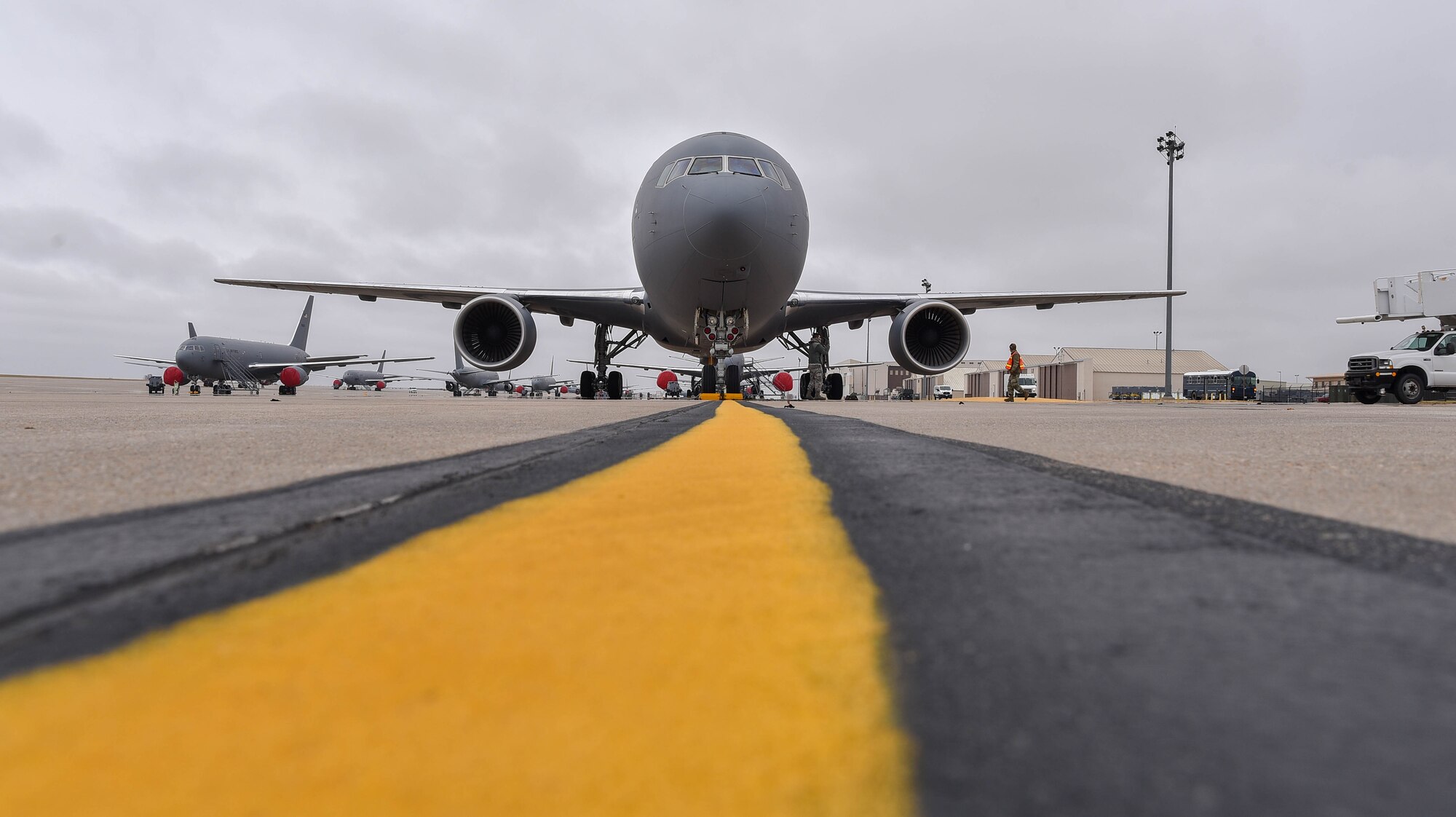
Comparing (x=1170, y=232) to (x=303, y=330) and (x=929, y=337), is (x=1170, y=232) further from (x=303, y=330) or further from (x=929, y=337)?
(x=303, y=330)

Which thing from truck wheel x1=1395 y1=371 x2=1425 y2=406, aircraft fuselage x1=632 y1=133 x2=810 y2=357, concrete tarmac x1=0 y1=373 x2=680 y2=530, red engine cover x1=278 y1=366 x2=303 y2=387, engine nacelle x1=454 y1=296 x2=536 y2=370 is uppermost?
aircraft fuselage x1=632 y1=133 x2=810 y2=357

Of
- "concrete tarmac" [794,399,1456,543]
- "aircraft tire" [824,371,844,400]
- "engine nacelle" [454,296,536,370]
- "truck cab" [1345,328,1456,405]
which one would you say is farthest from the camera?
"aircraft tire" [824,371,844,400]

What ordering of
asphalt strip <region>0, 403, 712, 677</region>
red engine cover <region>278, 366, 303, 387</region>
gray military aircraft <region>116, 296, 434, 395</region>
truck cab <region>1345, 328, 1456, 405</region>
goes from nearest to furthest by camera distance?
asphalt strip <region>0, 403, 712, 677</region> → truck cab <region>1345, 328, 1456, 405</region> → red engine cover <region>278, 366, 303, 387</region> → gray military aircraft <region>116, 296, 434, 395</region>

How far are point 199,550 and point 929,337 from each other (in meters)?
10.2

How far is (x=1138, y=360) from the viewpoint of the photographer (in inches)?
1861

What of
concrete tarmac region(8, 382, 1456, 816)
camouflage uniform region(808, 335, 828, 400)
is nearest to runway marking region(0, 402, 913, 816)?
concrete tarmac region(8, 382, 1456, 816)

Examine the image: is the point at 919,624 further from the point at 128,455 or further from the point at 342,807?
the point at 128,455

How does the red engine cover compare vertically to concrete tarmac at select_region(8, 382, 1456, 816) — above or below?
above

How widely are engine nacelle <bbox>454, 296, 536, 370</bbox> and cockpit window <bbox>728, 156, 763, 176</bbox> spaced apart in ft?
12.7

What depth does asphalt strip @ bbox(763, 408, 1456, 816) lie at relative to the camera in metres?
0.30

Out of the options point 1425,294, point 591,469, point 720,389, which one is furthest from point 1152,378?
point 591,469

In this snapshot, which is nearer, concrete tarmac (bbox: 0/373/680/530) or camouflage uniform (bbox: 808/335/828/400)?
concrete tarmac (bbox: 0/373/680/530)

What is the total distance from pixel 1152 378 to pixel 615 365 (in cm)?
4247

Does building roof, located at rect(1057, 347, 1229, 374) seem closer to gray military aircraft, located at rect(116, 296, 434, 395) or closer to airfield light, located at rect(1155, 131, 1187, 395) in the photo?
airfield light, located at rect(1155, 131, 1187, 395)
